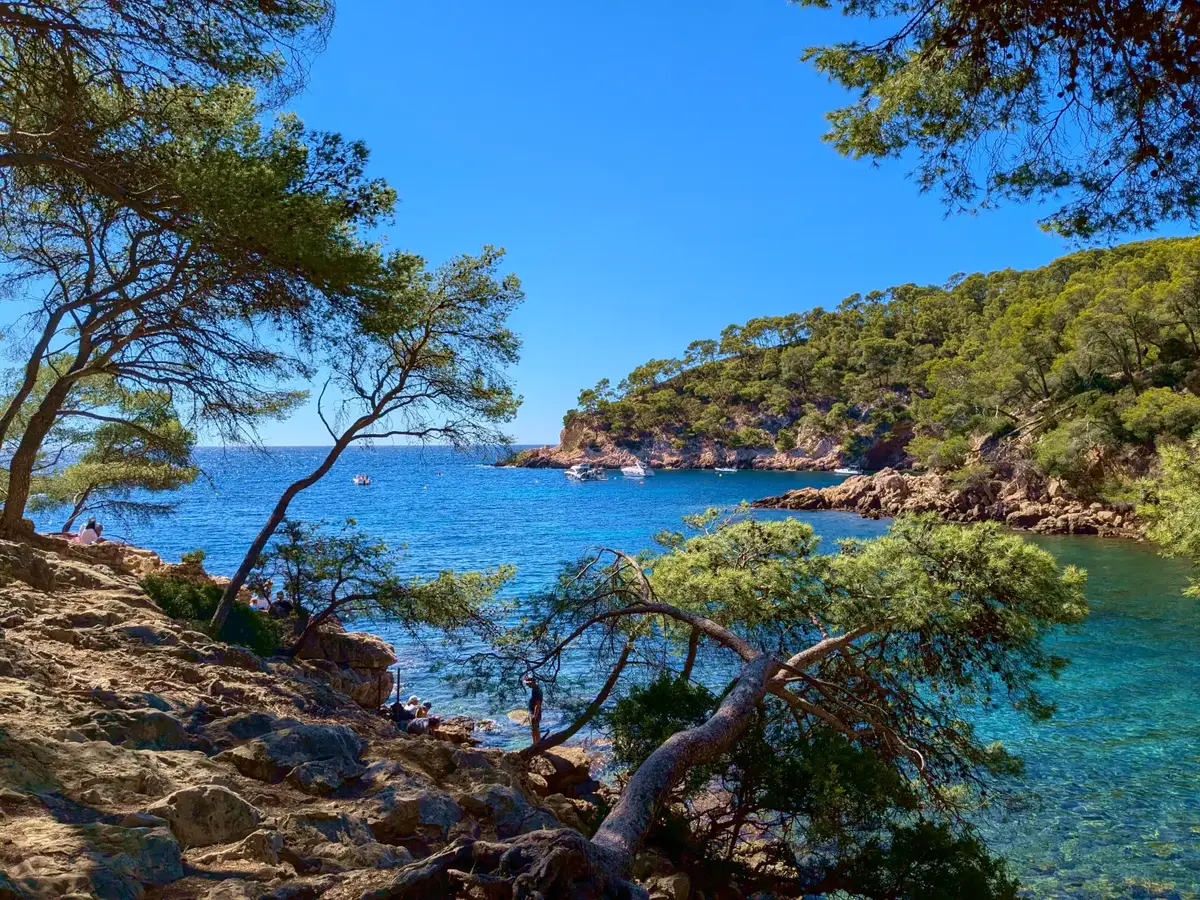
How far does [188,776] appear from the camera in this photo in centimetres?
374

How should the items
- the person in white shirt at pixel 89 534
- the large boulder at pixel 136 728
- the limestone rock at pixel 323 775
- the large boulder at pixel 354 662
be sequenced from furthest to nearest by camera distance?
the person in white shirt at pixel 89 534
the large boulder at pixel 354 662
the limestone rock at pixel 323 775
the large boulder at pixel 136 728

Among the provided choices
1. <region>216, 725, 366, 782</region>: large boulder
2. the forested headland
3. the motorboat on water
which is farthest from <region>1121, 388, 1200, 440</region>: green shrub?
the motorboat on water

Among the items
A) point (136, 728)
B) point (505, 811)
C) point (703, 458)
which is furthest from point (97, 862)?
point (703, 458)

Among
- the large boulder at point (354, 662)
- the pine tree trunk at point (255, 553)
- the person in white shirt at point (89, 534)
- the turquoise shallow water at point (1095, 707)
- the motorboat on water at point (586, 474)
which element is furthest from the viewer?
the motorboat on water at point (586, 474)

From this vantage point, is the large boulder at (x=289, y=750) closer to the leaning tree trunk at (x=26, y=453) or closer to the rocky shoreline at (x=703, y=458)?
the leaning tree trunk at (x=26, y=453)

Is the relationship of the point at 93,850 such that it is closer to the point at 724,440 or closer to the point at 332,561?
the point at 332,561

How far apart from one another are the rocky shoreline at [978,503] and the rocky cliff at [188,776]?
24.4 metres

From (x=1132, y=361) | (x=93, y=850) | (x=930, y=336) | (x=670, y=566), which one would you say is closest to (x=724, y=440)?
(x=930, y=336)

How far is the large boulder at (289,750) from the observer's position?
4289mm

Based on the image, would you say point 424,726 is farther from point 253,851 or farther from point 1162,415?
point 1162,415

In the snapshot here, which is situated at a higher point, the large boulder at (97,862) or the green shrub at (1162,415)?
the green shrub at (1162,415)

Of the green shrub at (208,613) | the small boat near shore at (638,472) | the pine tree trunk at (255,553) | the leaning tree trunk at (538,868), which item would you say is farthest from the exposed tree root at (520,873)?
the small boat near shore at (638,472)

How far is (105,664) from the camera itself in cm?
533

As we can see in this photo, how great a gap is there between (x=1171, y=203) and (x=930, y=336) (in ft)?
301
